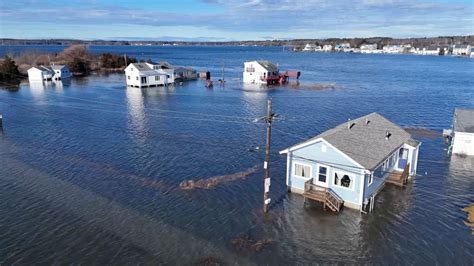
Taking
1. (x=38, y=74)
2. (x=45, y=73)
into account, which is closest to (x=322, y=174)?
(x=45, y=73)

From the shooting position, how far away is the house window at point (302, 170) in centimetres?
2213

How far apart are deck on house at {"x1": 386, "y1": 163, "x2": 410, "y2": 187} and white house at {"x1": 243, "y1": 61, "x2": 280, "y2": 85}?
189ft

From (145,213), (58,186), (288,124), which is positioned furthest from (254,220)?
(288,124)

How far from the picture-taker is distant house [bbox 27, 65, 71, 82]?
82250 mm

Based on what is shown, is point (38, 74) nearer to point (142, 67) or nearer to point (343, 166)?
point (142, 67)

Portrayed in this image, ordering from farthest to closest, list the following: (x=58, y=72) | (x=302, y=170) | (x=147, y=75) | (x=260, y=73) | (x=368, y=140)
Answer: (x=58, y=72) < (x=260, y=73) < (x=147, y=75) < (x=368, y=140) < (x=302, y=170)

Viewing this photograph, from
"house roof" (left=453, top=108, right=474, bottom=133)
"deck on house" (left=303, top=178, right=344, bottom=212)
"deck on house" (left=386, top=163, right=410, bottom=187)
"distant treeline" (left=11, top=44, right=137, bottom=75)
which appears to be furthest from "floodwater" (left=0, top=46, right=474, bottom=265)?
"distant treeline" (left=11, top=44, right=137, bottom=75)

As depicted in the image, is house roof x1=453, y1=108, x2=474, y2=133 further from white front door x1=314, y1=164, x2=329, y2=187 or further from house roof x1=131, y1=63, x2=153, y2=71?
house roof x1=131, y1=63, x2=153, y2=71

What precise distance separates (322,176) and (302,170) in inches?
51.5

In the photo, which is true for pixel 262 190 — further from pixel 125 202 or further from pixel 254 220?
pixel 125 202

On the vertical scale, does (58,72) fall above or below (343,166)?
above

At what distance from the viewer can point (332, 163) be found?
20.9 metres

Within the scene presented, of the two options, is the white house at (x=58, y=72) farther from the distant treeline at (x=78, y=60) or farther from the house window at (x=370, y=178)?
the house window at (x=370, y=178)

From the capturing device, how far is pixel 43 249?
17.4 meters
